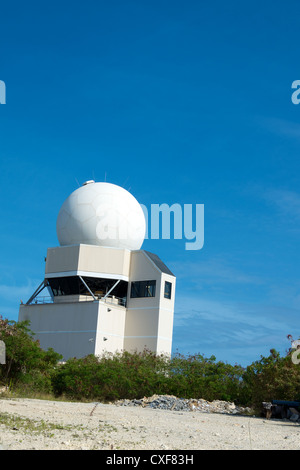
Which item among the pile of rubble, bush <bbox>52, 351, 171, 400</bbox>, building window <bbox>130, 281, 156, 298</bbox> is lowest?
the pile of rubble

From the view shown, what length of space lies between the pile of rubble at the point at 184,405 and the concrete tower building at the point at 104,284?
668 inches

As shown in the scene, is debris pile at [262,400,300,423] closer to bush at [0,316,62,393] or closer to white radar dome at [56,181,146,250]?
bush at [0,316,62,393]

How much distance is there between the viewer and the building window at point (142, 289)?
132ft

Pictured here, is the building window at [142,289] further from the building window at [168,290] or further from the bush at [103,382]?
the bush at [103,382]

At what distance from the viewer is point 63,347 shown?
128 ft

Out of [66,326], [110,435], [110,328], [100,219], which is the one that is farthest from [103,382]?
[100,219]

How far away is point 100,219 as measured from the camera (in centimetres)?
4025

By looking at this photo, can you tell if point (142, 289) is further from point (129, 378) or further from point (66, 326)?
point (129, 378)

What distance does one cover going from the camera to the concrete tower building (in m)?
38.9

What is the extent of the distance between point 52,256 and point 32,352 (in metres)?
21.1

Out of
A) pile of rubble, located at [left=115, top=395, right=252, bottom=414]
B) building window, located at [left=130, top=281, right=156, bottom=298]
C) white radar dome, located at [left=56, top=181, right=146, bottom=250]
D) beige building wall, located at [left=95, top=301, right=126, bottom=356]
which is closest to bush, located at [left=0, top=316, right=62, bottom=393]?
pile of rubble, located at [left=115, top=395, right=252, bottom=414]
